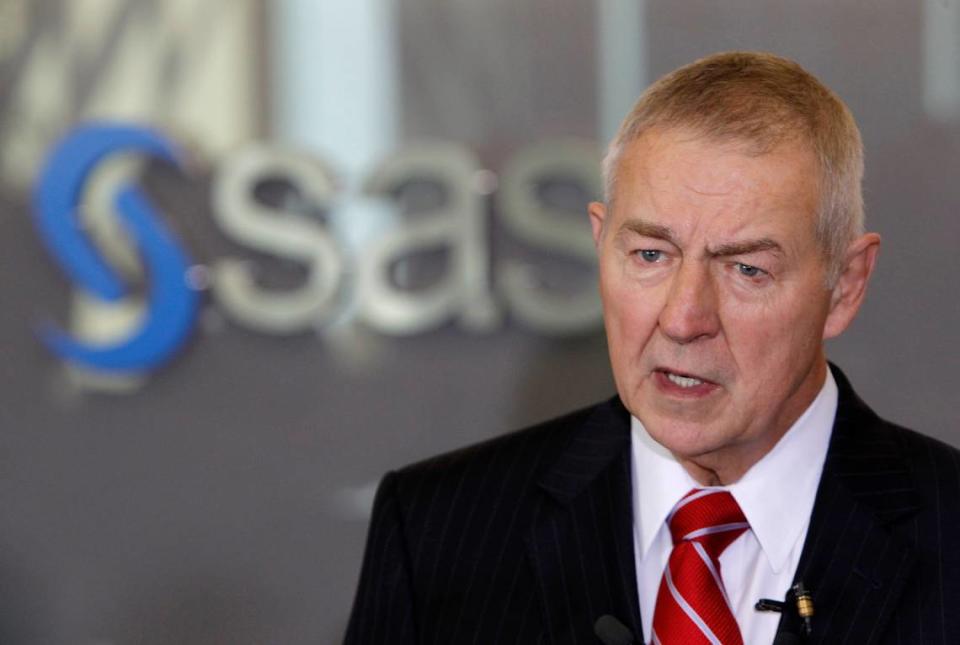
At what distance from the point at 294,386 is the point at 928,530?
276 cm

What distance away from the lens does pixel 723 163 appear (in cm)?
204

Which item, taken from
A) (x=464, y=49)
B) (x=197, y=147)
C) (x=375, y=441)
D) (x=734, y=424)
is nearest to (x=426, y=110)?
(x=464, y=49)

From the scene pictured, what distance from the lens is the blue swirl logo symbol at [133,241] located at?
4.54 meters

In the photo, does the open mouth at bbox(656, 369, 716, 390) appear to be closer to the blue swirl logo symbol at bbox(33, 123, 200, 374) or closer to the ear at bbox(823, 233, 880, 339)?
the ear at bbox(823, 233, 880, 339)

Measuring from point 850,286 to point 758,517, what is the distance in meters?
0.37

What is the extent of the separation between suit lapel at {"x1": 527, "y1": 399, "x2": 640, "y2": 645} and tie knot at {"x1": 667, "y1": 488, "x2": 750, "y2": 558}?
3.4 inches

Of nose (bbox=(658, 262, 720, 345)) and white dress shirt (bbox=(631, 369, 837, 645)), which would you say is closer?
nose (bbox=(658, 262, 720, 345))

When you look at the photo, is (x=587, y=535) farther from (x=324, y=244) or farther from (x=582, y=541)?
(x=324, y=244)

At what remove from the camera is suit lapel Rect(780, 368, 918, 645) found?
2.05 meters

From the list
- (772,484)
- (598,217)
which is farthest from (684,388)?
(598,217)

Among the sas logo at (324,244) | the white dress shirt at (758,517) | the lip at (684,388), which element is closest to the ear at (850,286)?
the white dress shirt at (758,517)

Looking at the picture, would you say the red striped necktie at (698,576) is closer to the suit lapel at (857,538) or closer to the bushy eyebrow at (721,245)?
the suit lapel at (857,538)

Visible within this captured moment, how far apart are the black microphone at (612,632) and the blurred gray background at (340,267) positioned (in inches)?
96.7

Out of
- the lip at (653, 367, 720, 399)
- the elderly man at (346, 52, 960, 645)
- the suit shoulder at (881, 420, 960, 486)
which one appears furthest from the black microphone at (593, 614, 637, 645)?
the suit shoulder at (881, 420, 960, 486)
